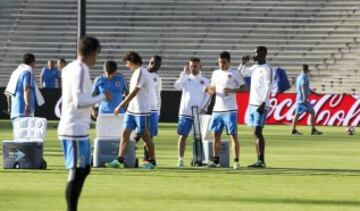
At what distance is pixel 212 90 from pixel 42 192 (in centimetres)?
561

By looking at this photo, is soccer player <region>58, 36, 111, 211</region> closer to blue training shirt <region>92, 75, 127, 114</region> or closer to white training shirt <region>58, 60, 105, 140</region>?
white training shirt <region>58, 60, 105, 140</region>

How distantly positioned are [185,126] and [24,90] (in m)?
2.81

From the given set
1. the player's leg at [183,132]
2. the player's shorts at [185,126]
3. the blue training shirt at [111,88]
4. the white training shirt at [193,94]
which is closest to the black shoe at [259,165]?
the player's leg at [183,132]

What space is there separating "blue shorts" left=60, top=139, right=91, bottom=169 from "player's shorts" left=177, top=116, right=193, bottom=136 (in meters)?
8.86

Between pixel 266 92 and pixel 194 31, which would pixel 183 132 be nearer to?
pixel 266 92

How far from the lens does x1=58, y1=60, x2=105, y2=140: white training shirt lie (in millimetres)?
14281

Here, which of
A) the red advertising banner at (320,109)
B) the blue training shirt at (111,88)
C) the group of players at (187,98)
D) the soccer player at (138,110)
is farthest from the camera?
the red advertising banner at (320,109)

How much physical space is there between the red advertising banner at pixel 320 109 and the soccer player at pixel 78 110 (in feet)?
90.9

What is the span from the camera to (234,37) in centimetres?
5053

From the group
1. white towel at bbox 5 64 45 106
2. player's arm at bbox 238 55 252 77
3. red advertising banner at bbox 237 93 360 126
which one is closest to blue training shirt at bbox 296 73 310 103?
red advertising banner at bbox 237 93 360 126

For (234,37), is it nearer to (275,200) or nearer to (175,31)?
(175,31)

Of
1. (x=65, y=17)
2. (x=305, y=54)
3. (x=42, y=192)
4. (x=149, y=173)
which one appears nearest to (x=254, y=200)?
(x=42, y=192)

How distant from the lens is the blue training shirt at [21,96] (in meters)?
23.1

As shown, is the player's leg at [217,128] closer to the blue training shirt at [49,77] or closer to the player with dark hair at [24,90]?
the player with dark hair at [24,90]
